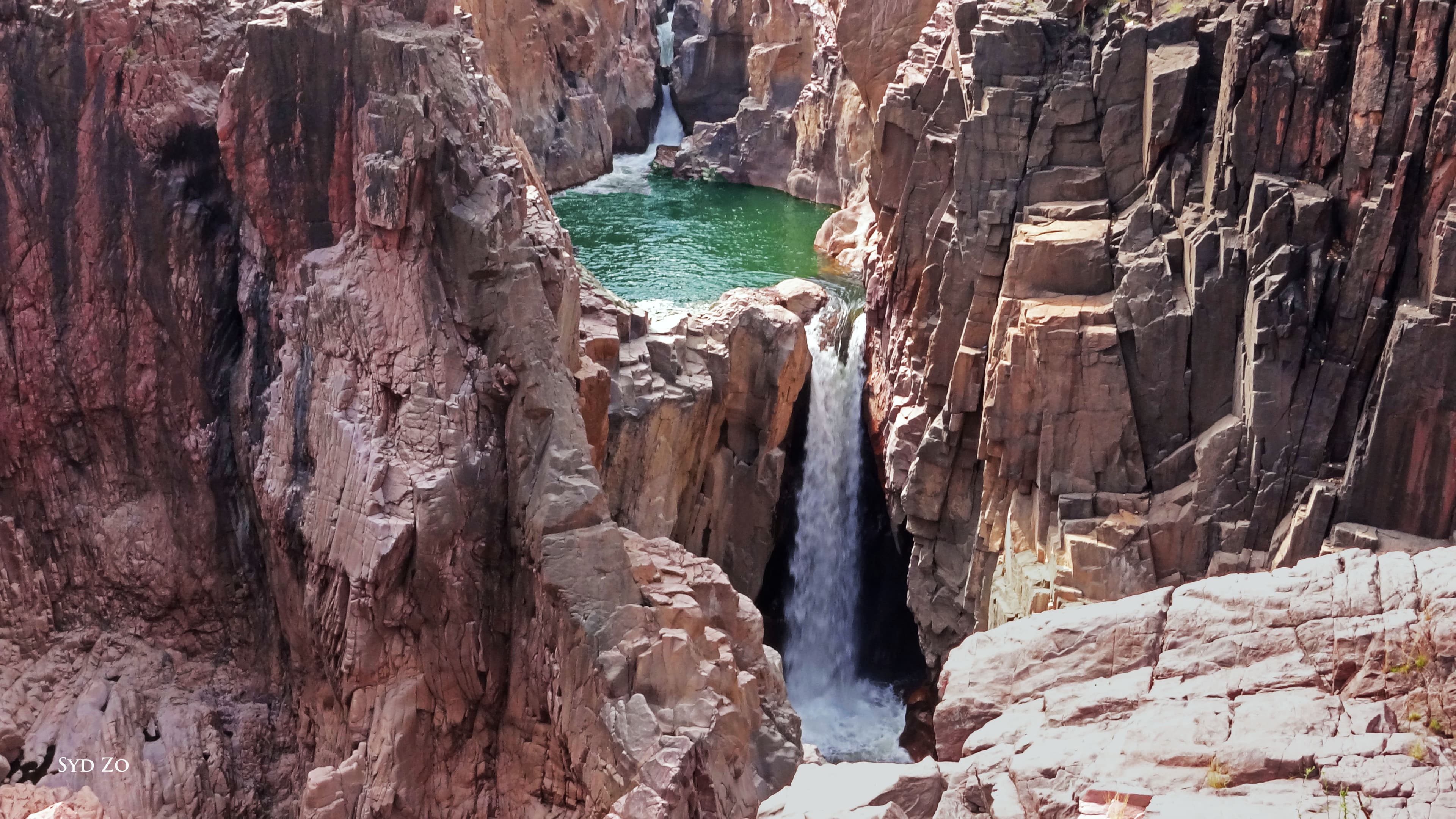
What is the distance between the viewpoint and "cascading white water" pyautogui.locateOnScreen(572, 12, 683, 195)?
48906 mm

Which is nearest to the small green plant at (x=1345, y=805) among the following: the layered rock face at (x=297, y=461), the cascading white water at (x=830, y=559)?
the layered rock face at (x=297, y=461)

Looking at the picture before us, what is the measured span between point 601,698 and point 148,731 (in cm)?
644

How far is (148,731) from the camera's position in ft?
50.9

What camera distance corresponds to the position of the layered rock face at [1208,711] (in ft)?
23.7

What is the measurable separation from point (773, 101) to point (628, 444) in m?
32.3

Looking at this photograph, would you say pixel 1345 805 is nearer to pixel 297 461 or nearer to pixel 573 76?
pixel 297 461

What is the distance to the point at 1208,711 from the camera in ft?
26.0

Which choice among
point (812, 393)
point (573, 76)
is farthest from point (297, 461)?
point (573, 76)

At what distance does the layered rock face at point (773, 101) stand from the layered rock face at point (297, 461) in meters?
22.7

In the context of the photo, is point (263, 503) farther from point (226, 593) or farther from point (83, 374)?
point (83, 374)

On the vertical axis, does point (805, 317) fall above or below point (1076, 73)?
below

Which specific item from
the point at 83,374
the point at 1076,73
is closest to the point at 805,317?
the point at 1076,73

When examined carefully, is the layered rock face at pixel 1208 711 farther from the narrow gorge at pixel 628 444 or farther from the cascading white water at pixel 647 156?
the cascading white water at pixel 647 156

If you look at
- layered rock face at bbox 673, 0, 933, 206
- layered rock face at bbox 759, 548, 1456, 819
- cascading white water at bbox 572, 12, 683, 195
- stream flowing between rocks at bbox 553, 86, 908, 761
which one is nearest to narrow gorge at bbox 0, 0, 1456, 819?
layered rock face at bbox 759, 548, 1456, 819
